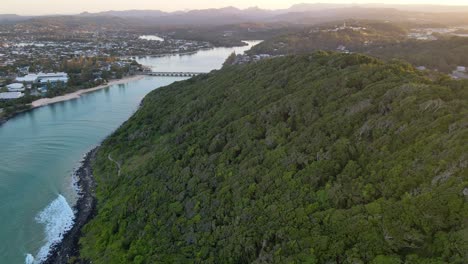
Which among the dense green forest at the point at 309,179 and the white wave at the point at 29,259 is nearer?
the dense green forest at the point at 309,179

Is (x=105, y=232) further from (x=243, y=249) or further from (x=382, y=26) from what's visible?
(x=382, y=26)

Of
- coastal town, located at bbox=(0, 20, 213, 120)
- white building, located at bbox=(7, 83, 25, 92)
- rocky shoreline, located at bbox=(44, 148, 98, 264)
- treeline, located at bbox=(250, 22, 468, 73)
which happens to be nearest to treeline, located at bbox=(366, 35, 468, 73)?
treeline, located at bbox=(250, 22, 468, 73)

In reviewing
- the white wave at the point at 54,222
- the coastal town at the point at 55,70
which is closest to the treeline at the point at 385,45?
the white wave at the point at 54,222

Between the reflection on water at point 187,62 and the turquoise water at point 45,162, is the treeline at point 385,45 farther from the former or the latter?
the turquoise water at point 45,162

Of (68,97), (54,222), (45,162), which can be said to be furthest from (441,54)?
(68,97)

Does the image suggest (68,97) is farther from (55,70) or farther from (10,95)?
(55,70)

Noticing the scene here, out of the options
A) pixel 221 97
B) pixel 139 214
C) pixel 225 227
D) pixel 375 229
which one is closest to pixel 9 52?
pixel 221 97
